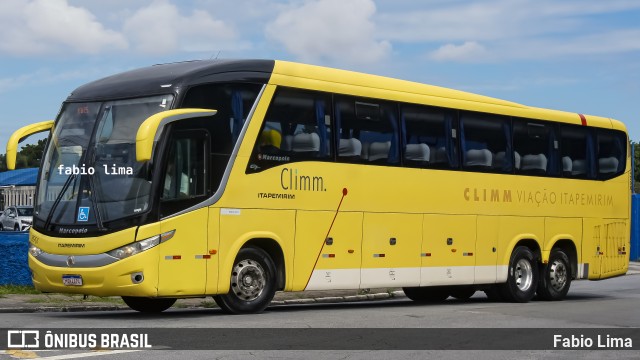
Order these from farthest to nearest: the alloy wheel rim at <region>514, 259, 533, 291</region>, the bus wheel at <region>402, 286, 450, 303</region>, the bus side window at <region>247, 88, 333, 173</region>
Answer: the bus wheel at <region>402, 286, 450, 303</region> < the alloy wheel rim at <region>514, 259, 533, 291</region> < the bus side window at <region>247, 88, 333, 173</region>

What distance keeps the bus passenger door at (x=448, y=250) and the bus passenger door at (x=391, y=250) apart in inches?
11.0

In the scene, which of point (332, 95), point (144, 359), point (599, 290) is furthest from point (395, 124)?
point (599, 290)

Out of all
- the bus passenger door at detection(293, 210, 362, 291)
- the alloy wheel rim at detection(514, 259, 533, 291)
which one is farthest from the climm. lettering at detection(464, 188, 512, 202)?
the bus passenger door at detection(293, 210, 362, 291)

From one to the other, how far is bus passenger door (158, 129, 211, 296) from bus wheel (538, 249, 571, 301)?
30.9 ft

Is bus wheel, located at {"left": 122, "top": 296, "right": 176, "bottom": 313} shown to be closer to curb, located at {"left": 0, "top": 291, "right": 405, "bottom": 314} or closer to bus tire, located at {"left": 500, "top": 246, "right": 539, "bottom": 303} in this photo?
curb, located at {"left": 0, "top": 291, "right": 405, "bottom": 314}

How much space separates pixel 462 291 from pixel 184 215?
917 centimetres

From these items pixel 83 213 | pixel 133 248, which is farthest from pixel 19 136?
pixel 133 248

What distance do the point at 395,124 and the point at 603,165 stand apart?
7.39m

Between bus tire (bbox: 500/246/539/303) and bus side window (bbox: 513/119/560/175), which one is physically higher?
bus side window (bbox: 513/119/560/175)

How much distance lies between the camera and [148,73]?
16469 millimetres

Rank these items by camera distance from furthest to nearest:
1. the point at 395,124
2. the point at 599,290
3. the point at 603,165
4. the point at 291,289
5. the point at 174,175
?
the point at 599,290 < the point at 603,165 < the point at 395,124 < the point at 291,289 < the point at 174,175

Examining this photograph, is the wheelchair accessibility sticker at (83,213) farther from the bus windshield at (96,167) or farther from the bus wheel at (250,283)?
the bus wheel at (250,283)

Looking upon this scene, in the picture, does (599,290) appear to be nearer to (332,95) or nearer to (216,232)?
(332,95)

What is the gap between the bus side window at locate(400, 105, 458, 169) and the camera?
1956cm
